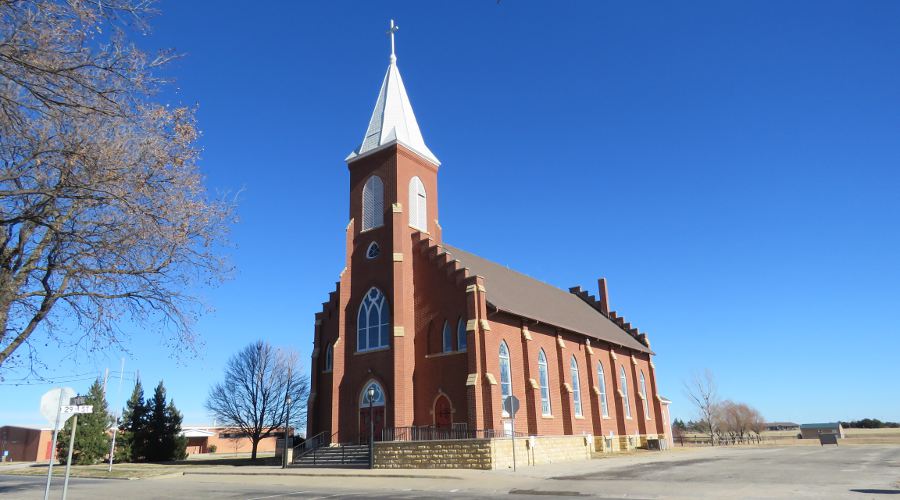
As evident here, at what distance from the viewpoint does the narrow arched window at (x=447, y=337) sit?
3003cm

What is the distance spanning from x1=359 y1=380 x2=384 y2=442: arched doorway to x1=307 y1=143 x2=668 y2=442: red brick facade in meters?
0.23

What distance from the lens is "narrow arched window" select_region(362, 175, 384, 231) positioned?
3400 cm

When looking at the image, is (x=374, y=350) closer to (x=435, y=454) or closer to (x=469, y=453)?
(x=435, y=454)

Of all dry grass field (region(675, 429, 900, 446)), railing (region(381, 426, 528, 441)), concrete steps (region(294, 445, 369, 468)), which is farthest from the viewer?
dry grass field (region(675, 429, 900, 446))

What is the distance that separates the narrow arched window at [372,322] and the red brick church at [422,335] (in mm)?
62

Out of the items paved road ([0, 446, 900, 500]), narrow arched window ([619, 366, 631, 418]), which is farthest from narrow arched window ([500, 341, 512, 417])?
narrow arched window ([619, 366, 631, 418])

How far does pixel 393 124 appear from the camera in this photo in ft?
118

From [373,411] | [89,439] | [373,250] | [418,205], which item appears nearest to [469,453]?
[373,411]

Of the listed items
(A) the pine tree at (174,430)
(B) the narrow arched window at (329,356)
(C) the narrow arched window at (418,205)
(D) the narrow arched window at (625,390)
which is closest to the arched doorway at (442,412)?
(B) the narrow arched window at (329,356)

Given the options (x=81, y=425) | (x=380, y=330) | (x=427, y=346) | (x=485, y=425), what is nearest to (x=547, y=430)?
(x=485, y=425)

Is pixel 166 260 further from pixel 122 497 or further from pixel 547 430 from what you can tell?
pixel 547 430

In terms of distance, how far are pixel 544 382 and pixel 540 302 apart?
6.90m

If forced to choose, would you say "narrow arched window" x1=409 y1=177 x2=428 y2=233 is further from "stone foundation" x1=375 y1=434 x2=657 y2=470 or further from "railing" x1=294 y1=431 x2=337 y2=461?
"stone foundation" x1=375 y1=434 x2=657 y2=470

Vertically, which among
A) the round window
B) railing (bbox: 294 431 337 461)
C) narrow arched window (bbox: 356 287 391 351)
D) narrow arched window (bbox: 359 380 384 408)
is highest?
the round window
